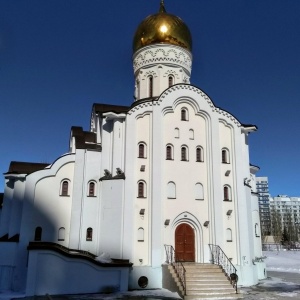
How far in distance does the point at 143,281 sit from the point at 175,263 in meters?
1.84

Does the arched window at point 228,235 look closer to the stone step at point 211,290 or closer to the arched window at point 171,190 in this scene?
the arched window at point 171,190

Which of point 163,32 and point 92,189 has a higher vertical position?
point 163,32

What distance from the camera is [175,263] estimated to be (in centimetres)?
1677

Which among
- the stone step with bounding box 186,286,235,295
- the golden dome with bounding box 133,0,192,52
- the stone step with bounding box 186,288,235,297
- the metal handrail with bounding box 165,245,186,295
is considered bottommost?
the stone step with bounding box 186,288,235,297

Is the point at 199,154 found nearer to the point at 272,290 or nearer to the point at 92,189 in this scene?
the point at 92,189

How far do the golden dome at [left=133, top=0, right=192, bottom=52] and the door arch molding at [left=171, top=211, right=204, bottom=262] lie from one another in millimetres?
11795

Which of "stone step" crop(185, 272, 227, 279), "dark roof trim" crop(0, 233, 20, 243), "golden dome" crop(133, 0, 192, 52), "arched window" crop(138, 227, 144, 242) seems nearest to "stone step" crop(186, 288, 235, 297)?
"stone step" crop(185, 272, 227, 279)

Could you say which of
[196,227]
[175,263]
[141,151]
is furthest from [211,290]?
[141,151]

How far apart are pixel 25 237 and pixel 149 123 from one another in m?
8.95

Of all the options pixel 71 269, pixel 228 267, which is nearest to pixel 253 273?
pixel 228 267

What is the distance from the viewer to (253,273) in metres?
18.4

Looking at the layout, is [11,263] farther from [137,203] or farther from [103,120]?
[103,120]

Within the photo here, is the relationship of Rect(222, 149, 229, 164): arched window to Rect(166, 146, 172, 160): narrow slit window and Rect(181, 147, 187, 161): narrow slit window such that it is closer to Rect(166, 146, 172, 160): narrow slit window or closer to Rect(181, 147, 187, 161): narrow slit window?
Rect(181, 147, 187, 161): narrow slit window

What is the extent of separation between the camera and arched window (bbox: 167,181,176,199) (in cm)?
1878
